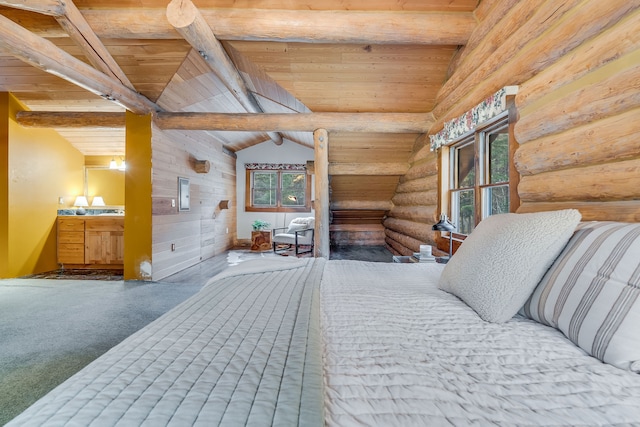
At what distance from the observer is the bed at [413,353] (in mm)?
531

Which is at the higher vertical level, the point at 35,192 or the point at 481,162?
the point at 481,162

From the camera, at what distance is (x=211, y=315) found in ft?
3.19

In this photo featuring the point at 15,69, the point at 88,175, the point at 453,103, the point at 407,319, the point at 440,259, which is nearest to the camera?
the point at 407,319

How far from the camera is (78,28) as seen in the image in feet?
8.42

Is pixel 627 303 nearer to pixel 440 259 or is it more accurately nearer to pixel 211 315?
pixel 211 315

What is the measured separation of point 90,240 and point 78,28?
341 centimetres

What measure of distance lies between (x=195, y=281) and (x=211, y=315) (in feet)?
11.1

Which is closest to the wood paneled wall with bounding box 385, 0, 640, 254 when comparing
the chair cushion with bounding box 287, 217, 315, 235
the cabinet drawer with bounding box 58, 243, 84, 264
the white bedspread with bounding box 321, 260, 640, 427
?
the white bedspread with bounding box 321, 260, 640, 427

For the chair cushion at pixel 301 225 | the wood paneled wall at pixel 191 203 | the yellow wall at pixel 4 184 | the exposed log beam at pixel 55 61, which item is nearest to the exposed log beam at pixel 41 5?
the exposed log beam at pixel 55 61

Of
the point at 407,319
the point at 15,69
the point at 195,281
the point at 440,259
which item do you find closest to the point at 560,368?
the point at 407,319

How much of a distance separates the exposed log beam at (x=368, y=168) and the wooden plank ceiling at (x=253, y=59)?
Result: 17 millimetres

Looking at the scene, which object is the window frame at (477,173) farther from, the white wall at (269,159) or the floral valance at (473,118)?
the white wall at (269,159)

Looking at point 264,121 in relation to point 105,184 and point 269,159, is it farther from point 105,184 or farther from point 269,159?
point 105,184

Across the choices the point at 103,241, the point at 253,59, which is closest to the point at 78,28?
the point at 253,59
